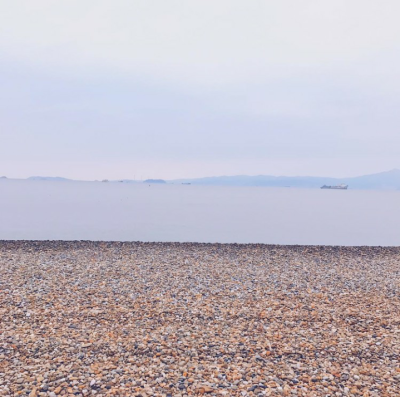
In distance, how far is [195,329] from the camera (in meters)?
7.95

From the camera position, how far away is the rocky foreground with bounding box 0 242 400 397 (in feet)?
18.8

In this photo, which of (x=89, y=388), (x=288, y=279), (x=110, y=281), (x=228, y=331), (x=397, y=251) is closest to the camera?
(x=89, y=388)

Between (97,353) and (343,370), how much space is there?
4.66 m

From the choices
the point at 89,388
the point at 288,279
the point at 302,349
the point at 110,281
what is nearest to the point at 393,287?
the point at 288,279

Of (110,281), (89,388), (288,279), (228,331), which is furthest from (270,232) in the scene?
(89,388)

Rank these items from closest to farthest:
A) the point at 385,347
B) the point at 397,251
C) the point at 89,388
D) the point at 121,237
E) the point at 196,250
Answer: the point at 89,388
the point at 385,347
the point at 196,250
the point at 397,251
the point at 121,237

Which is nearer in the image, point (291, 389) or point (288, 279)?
point (291, 389)

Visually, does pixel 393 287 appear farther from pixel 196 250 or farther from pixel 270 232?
pixel 270 232

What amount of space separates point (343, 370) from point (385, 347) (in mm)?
1668

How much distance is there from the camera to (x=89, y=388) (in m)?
5.47

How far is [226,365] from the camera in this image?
6.29 metres

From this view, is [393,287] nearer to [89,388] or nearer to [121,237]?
[89,388]

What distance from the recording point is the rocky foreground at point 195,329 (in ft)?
18.8

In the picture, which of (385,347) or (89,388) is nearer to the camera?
(89,388)
